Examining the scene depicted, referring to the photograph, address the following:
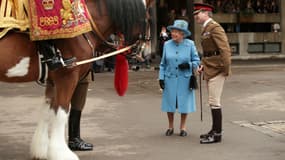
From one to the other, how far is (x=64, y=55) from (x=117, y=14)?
75cm

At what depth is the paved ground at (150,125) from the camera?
6.69 metres

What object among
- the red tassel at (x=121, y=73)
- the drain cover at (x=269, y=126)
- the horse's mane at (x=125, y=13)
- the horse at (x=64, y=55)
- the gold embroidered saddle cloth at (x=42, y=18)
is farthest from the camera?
the drain cover at (x=269, y=126)

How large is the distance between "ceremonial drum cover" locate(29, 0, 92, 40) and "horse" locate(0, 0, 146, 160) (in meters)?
0.16

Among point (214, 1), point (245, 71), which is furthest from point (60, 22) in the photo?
point (214, 1)

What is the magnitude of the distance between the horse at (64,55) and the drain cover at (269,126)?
284cm

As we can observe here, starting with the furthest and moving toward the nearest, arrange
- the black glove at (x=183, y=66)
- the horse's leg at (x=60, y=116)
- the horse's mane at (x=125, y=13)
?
the black glove at (x=183, y=66)
the horse's mane at (x=125, y=13)
the horse's leg at (x=60, y=116)

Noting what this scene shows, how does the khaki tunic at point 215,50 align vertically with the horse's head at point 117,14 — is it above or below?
below

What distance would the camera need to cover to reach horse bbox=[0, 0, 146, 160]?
538 centimetres

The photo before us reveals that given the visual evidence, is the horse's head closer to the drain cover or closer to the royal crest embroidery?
the royal crest embroidery

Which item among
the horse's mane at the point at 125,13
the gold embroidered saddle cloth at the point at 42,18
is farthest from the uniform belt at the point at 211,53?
the gold embroidered saddle cloth at the point at 42,18

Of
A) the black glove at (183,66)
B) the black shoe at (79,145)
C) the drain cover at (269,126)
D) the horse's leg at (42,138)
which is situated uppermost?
the black glove at (183,66)

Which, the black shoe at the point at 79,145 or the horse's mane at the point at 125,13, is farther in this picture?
the black shoe at the point at 79,145

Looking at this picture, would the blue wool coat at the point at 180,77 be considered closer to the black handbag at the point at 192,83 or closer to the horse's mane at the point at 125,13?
the black handbag at the point at 192,83

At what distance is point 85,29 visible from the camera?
551 cm
